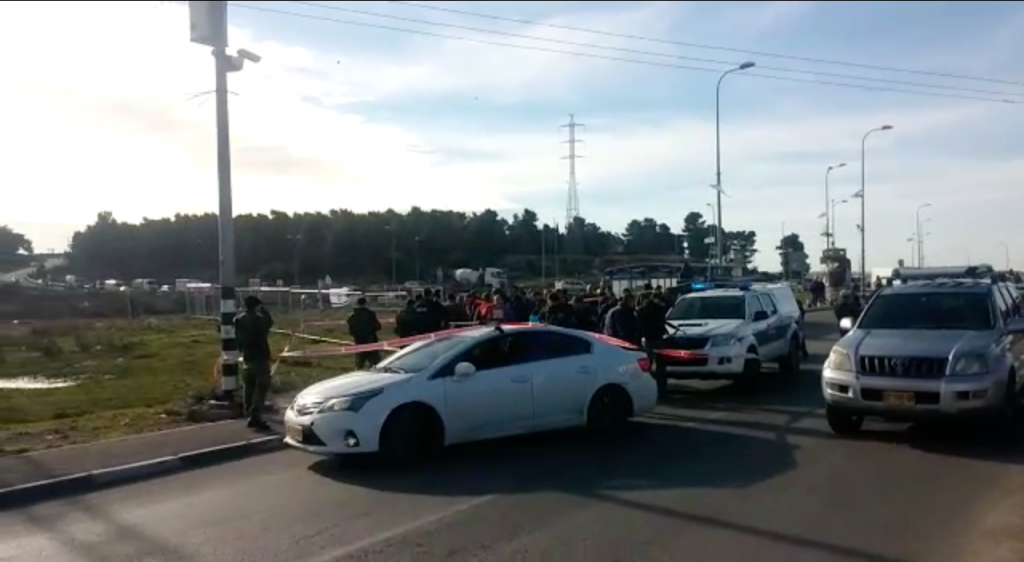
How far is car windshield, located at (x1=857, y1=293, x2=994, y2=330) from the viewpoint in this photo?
13.2 m

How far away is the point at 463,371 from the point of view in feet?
38.8

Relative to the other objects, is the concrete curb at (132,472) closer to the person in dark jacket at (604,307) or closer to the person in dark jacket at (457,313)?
the person in dark jacket at (604,307)

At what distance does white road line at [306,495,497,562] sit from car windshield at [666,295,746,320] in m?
10.4

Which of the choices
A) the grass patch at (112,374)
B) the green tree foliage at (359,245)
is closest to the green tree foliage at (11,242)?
the green tree foliage at (359,245)

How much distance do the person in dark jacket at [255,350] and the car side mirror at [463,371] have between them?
3669mm

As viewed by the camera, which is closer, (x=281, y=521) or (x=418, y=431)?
(x=281, y=521)

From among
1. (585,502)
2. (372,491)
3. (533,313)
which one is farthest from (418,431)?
(533,313)

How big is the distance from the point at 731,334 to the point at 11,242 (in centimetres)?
6485

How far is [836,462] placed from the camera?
11273 mm

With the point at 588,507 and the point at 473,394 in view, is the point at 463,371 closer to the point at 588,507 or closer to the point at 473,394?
the point at 473,394

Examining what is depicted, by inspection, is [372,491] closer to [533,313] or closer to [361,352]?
[361,352]

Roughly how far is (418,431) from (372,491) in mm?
1506

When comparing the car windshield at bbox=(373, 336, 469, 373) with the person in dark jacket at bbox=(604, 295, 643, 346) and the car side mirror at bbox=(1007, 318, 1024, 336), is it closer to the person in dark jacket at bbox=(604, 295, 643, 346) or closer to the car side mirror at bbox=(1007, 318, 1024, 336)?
the person in dark jacket at bbox=(604, 295, 643, 346)

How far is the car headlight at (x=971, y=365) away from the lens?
39.0 feet
